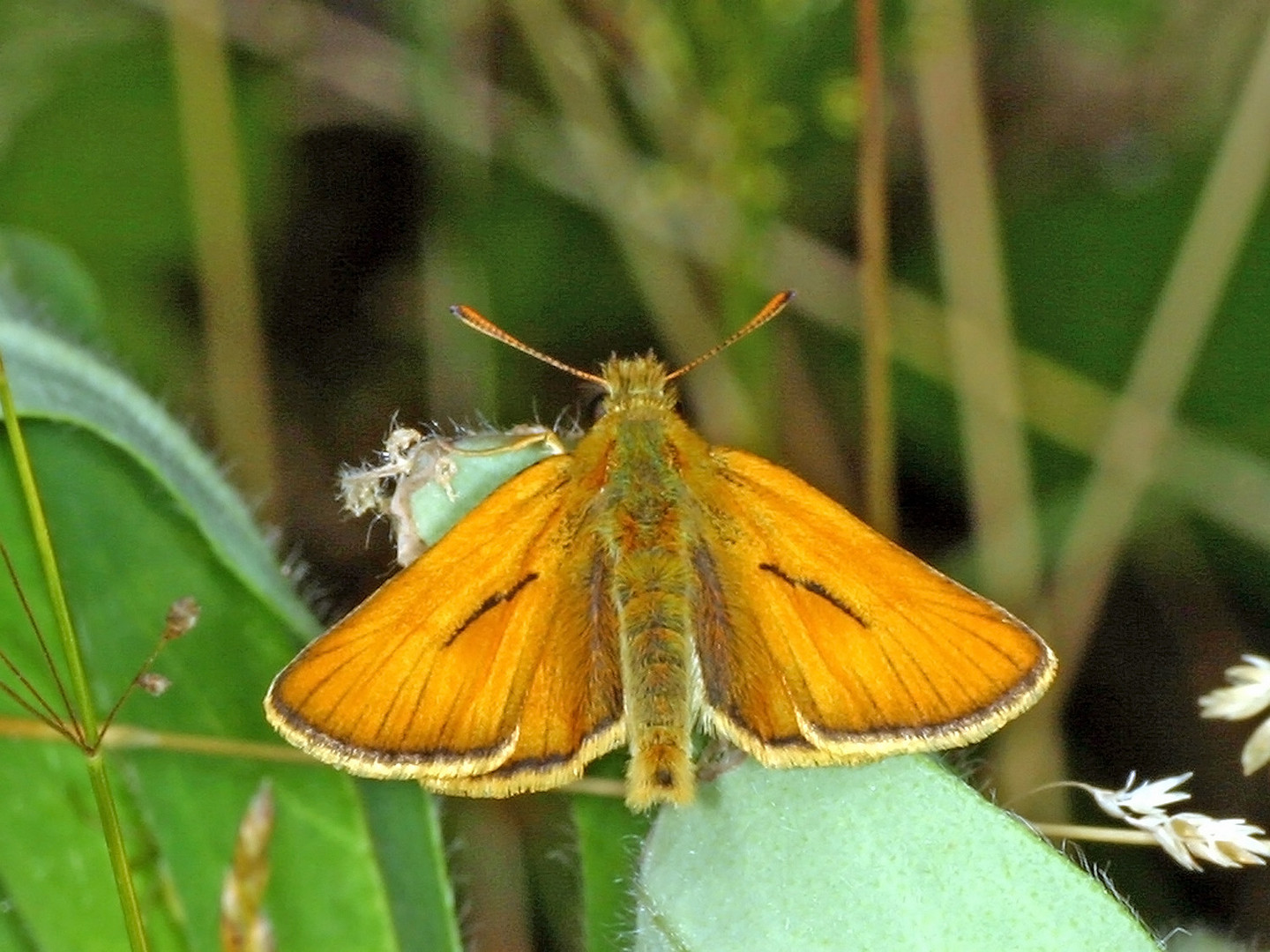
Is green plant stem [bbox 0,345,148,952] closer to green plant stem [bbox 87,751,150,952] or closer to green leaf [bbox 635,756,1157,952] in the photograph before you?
green plant stem [bbox 87,751,150,952]

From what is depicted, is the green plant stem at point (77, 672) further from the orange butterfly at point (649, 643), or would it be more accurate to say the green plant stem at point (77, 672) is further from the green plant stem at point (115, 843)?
the orange butterfly at point (649, 643)

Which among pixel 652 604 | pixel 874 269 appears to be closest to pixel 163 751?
pixel 652 604

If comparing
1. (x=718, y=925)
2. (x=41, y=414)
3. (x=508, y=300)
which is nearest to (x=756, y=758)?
(x=718, y=925)

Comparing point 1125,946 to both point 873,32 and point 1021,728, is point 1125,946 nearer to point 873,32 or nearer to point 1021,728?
point 1021,728

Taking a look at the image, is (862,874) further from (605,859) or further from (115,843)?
(115,843)

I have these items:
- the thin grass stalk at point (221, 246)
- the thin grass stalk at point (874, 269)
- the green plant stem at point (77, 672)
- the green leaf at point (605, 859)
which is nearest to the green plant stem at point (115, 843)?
the green plant stem at point (77, 672)

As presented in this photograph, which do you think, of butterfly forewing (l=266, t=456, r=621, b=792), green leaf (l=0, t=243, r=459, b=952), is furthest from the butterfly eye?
green leaf (l=0, t=243, r=459, b=952)
